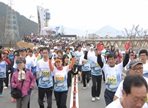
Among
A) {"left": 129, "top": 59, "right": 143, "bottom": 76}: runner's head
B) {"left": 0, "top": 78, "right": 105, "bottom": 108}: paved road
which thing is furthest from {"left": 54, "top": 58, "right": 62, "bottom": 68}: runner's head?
{"left": 129, "top": 59, "right": 143, "bottom": 76}: runner's head

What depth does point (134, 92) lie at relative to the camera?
2100 millimetres

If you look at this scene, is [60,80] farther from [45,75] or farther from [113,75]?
[113,75]

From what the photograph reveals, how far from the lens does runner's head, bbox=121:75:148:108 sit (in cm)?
207

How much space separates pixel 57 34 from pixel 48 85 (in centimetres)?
5964

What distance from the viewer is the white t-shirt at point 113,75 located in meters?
5.55

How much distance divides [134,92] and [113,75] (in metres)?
3.52

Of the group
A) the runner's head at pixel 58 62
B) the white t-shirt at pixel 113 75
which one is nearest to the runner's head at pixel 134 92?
the white t-shirt at pixel 113 75

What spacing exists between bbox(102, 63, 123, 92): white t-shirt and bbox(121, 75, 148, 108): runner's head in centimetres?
336

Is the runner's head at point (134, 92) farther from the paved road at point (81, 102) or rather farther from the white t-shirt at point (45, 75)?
the paved road at point (81, 102)

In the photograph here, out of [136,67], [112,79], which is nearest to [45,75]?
[112,79]

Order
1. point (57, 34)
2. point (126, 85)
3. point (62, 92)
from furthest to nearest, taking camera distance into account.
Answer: point (57, 34), point (62, 92), point (126, 85)

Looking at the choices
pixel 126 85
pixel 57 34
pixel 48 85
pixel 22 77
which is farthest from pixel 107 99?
pixel 57 34

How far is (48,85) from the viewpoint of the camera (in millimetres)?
6355

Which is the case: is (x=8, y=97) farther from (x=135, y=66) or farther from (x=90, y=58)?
(x=135, y=66)
